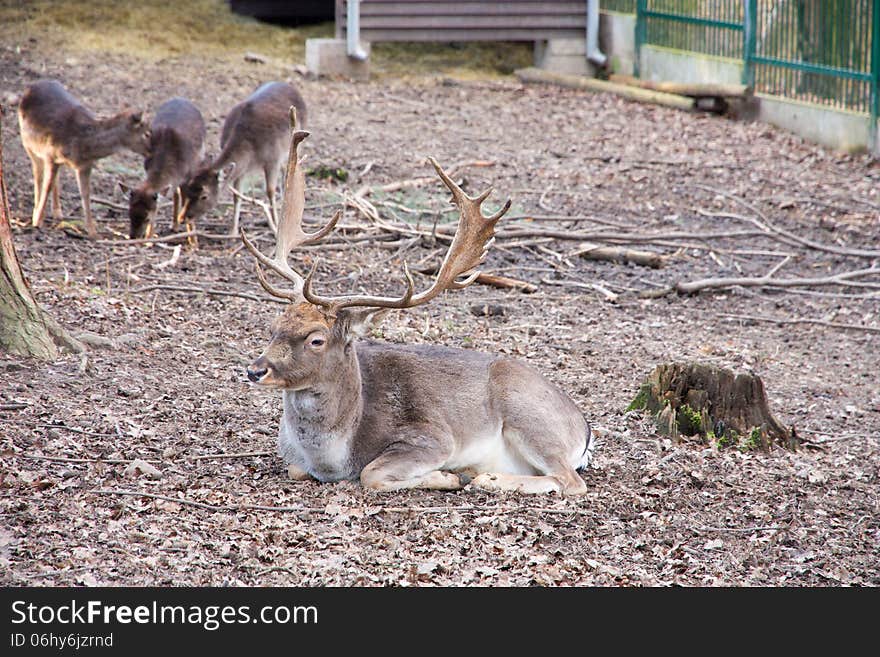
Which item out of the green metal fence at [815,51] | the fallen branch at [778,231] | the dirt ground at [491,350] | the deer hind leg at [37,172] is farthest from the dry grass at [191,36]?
the deer hind leg at [37,172]

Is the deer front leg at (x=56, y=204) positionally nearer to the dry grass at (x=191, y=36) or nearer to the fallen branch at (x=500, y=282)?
the fallen branch at (x=500, y=282)

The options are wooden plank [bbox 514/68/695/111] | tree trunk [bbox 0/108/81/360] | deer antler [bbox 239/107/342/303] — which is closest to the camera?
deer antler [bbox 239/107/342/303]

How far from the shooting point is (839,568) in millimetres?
5559

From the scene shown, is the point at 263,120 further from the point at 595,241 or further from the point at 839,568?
the point at 839,568

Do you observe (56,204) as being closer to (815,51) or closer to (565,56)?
(815,51)

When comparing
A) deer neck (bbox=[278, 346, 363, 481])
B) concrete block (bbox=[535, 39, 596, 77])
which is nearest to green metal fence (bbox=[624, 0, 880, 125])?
concrete block (bbox=[535, 39, 596, 77])

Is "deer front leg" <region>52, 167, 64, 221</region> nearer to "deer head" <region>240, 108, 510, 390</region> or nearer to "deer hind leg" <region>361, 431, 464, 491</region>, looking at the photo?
"deer head" <region>240, 108, 510, 390</region>

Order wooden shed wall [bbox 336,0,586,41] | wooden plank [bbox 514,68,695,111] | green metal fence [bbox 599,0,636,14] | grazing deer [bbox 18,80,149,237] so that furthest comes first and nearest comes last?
green metal fence [bbox 599,0,636,14], wooden shed wall [bbox 336,0,586,41], wooden plank [bbox 514,68,695,111], grazing deer [bbox 18,80,149,237]

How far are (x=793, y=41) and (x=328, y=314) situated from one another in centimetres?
1189

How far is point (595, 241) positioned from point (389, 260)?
6.80ft

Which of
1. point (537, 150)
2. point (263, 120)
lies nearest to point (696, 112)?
point (537, 150)

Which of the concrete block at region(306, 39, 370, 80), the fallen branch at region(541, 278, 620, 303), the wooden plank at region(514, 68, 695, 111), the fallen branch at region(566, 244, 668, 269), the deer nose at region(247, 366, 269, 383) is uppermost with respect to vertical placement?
the concrete block at region(306, 39, 370, 80)

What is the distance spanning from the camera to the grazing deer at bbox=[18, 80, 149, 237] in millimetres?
10750

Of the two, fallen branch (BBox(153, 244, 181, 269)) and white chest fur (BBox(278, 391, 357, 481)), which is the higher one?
fallen branch (BBox(153, 244, 181, 269))
